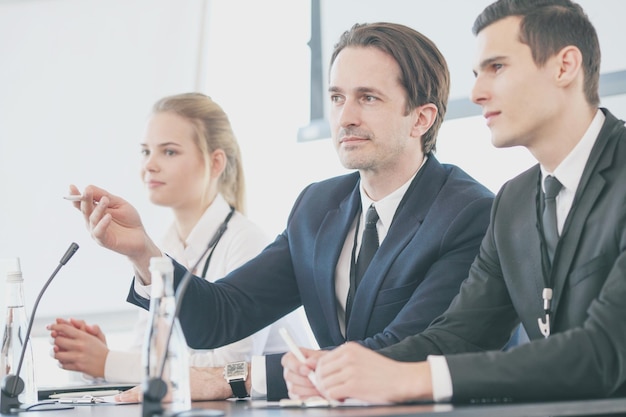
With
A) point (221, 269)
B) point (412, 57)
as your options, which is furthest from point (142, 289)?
point (412, 57)

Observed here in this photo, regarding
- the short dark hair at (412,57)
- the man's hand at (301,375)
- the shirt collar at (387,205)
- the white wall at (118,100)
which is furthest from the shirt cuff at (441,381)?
the white wall at (118,100)

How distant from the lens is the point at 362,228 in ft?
9.34

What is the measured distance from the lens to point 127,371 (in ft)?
10.0

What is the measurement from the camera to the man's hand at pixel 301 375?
190 cm

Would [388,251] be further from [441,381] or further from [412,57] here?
[441,381]

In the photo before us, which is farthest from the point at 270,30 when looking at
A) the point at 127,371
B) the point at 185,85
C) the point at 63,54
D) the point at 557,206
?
the point at 557,206

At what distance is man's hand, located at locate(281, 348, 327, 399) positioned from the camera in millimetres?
1902

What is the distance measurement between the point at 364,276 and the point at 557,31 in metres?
0.88

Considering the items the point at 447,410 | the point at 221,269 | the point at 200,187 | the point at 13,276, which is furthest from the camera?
the point at 200,187

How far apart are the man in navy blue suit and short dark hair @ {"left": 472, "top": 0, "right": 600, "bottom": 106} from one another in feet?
1.76

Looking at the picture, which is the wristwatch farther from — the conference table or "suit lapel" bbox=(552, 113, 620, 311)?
"suit lapel" bbox=(552, 113, 620, 311)

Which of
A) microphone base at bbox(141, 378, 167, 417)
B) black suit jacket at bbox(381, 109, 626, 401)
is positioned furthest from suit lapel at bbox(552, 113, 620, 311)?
microphone base at bbox(141, 378, 167, 417)

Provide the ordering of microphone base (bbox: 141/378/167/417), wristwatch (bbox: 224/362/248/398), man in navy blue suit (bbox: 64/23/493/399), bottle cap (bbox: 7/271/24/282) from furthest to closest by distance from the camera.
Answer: man in navy blue suit (bbox: 64/23/493/399) → wristwatch (bbox: 224/362/248/398) → bottle cap (bbox: 7/271/24/282) → microphone base (bbox: 141/378/167/417)

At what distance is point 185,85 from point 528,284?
315 cm
